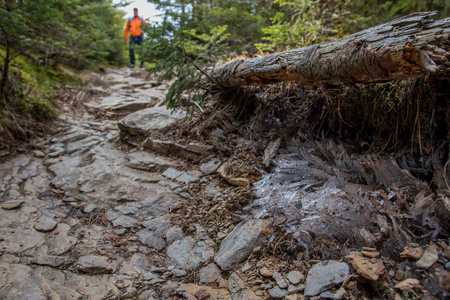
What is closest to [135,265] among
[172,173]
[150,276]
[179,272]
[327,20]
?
[150,276]

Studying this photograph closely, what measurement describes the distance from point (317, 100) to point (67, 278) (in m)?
3.71

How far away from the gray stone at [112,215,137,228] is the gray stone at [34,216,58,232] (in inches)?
28.6

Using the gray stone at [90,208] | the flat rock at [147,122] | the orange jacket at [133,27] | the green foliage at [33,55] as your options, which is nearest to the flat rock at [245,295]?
the gray stone at [90,208]

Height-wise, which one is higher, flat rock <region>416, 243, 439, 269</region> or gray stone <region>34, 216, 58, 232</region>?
flat rock <region>416, 243, 439, 269</region>

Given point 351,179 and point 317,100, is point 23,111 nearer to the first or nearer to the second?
point 317,100

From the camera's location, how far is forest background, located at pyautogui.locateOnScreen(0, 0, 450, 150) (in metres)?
4.37

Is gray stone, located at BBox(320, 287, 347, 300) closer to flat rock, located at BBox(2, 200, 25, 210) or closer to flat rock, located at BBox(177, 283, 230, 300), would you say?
flat rock, located at BBox(177, 283, 230, 300)

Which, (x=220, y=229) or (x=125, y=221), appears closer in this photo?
(x=220, y=229)

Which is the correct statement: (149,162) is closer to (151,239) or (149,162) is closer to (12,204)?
(151,239)

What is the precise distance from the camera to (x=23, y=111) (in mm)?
5578

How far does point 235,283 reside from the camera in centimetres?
216

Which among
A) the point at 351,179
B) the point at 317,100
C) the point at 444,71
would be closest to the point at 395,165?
the point at 351,179

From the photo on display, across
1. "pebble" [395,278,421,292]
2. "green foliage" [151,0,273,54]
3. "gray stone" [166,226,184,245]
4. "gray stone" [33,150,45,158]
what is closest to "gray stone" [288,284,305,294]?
"pebble" [395,278,421,292]

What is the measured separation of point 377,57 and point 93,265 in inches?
133
